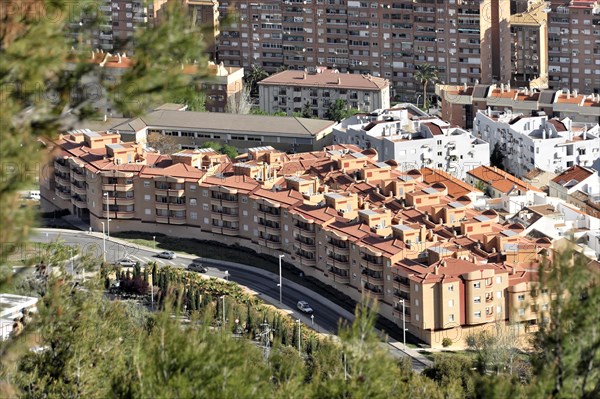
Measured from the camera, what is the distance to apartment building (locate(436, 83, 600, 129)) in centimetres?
7025

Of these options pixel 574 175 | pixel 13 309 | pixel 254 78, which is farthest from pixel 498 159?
pixel 13 309

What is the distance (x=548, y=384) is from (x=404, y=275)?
31.6 meters

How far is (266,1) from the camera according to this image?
83.0 metres

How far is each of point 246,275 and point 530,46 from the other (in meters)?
31.9

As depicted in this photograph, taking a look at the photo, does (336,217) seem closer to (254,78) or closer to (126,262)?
(126,262)

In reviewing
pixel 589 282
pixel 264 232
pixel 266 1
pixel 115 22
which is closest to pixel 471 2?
pixel 266 1

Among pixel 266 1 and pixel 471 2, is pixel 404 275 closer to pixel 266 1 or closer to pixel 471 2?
pixel 471 2

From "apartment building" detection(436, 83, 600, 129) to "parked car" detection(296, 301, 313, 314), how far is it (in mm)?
24216

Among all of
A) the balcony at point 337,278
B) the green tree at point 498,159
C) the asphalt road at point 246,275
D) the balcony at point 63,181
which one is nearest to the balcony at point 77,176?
the balcony at point 63,181

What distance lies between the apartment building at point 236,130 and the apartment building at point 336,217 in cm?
291

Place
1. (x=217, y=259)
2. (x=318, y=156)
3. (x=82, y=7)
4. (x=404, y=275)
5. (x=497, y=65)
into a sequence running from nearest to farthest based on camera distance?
(x=82, y=7) → (x=404, y=275) → (x=217, y=259) → (x=318, y=156) → (x=497, y=65)

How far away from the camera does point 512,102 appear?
7100 centimetres

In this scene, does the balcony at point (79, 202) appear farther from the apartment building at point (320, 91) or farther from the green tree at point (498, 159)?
the apartment building at point (320, 91)

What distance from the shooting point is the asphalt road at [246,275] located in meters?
47.8
